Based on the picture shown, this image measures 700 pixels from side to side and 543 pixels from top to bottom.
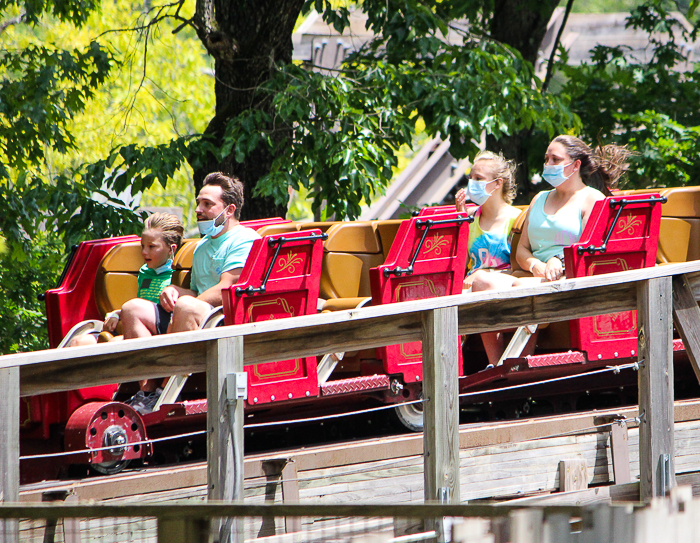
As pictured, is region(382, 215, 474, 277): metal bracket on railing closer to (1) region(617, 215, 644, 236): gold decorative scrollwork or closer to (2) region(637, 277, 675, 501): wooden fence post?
(1) region(617, 215, 644, 236): gold decorative scrollwork

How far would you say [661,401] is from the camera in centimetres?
434

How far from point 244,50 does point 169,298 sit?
4139mm

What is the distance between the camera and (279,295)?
5172 mm

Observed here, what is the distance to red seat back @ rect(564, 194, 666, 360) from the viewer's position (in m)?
5.42

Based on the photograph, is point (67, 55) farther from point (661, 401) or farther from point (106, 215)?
point (661, 401)

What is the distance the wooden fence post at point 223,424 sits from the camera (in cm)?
371

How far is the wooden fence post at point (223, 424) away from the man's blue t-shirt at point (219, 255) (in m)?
1.68

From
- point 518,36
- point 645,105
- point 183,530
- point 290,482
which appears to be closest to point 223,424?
point 290,482

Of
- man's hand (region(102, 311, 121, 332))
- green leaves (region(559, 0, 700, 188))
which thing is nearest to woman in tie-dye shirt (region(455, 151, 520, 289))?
man's hand (region(102, 311, 121, 332))

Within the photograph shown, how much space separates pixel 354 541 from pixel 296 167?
19.8 ft

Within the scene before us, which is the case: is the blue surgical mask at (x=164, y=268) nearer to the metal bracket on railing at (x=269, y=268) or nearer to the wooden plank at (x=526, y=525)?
the metal bracket on railing at (x=269, y=268)

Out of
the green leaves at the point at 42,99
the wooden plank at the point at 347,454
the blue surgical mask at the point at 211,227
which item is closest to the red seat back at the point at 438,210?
Answer: the blue surgical mask at the point at 211,227

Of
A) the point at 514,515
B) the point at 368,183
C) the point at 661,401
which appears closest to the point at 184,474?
the point at 661,401

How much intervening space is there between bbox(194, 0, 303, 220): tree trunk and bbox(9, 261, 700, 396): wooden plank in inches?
183
